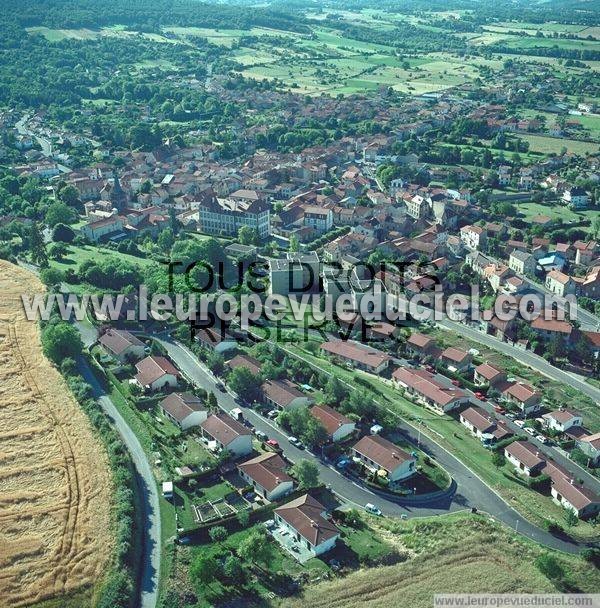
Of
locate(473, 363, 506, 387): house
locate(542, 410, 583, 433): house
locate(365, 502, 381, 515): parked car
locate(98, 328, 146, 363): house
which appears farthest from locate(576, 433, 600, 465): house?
locate(98, 328, 146, 363): house

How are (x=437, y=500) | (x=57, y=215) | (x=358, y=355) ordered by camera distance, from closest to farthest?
(x=437, y=500)
(x=358, y=355)
(x=57, y=215)

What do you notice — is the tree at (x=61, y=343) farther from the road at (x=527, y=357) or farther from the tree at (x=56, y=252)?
the road at (x=527, y=357)

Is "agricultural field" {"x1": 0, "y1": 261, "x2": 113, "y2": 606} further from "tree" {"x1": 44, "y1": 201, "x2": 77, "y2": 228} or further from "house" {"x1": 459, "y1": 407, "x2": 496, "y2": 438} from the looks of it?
"tree" {"x1": 44, "y1": 201, "x2": 77, "y2": 228}

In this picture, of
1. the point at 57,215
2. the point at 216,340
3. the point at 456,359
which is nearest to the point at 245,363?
the point at 216,340

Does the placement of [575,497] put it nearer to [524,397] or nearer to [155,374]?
[524,397]

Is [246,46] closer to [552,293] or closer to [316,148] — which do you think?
[316,148]

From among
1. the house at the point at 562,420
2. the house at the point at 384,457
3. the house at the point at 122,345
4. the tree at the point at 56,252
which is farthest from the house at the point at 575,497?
the tree at the point at 56,252
